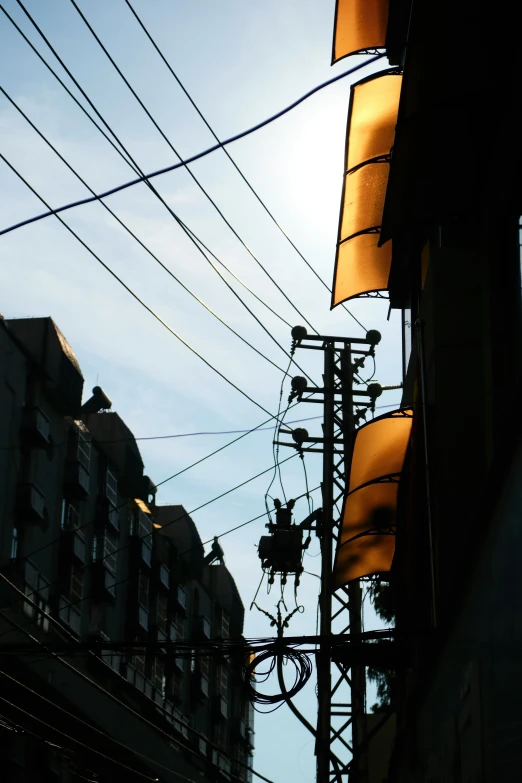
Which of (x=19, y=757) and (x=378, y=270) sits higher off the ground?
(x=378, y=270)

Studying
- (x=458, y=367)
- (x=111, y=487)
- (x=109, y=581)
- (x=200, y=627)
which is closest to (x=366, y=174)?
(x=458, y=367)

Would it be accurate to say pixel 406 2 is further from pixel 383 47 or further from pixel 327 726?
pixel 327 726

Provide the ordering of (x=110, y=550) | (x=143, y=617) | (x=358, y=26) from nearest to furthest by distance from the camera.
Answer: (x=358, y=26)
(x=110, y=550)
(x=143, y=617)

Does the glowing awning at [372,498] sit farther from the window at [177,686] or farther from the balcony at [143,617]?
the window at [177,686]

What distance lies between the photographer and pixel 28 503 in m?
30.1

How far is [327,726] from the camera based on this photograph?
51.2 feet

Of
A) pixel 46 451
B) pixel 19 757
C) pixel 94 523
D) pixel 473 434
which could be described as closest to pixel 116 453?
pixel 94 523

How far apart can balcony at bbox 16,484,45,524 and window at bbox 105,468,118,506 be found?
673 centimetres

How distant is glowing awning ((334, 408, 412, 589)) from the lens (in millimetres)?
12352

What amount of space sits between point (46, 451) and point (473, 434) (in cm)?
2414

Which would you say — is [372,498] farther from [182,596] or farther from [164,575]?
[182,596]

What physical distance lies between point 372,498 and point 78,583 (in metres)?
23.1

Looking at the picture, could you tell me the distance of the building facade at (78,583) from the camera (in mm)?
27484

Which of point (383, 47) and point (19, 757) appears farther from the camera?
point (19, 757)
